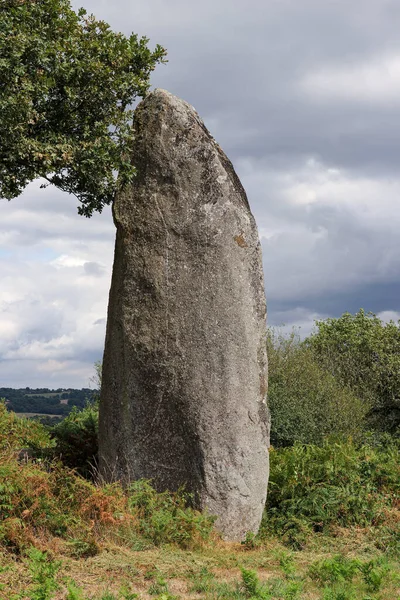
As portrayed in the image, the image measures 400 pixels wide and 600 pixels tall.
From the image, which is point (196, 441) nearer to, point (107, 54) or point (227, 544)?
point (227, 544)

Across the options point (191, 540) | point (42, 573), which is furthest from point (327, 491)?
point (42, 573)

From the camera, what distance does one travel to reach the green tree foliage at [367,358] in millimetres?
38312

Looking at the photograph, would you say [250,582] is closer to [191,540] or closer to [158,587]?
[158,587]

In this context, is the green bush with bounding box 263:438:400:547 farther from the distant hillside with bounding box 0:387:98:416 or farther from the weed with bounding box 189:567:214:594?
the distant hillside with bounding box 0:387:98:416

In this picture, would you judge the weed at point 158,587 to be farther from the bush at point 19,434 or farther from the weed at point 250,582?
the bush at point 19,434

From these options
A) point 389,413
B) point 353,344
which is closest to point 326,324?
point 353,344

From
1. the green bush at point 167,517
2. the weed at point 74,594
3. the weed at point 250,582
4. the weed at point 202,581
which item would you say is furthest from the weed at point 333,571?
the weed at point 74,594

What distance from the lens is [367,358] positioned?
137 ft

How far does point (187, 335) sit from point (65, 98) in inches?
210

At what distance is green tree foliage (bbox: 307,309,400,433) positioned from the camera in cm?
3831

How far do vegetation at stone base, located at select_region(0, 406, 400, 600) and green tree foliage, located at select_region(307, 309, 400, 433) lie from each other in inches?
872

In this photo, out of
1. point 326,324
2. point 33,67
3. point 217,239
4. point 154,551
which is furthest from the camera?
point 326,324

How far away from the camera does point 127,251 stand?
494 inches

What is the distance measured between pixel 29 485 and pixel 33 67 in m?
7.47
